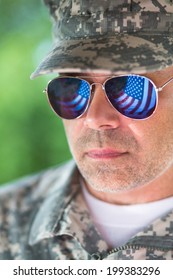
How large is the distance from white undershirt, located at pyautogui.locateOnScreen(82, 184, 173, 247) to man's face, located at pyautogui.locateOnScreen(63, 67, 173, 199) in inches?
4.6

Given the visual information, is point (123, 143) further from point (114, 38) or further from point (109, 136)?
point (114, 38)

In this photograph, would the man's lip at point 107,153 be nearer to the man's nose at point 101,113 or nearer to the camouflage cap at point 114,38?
the man's nose at point 101,113

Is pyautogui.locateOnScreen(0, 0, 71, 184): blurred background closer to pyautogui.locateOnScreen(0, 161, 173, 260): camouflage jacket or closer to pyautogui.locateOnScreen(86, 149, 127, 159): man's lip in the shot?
pyautogui.locateOnScreen(0, 161, 173, 260): camouflage jacket

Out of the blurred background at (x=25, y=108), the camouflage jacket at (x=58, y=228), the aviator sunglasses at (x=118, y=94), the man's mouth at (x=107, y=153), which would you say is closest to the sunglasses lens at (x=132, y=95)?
the aviator sunglasses at (x=118, y=94)

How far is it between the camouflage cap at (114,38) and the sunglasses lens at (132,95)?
8 centimetres

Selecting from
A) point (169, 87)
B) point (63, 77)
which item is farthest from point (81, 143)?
point (169, 87)

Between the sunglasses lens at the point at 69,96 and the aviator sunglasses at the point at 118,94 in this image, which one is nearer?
the aviator sunglasses at the point at 118,94

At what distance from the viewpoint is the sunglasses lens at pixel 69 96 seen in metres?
1.59

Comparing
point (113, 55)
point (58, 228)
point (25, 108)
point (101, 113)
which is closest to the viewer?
point (113, 55)

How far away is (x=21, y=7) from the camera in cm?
309

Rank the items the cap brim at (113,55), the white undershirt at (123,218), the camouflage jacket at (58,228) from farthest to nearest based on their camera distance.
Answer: the white undershirt at (123,218)
the camouflage jacket at (58,228)
the cap brim at (113,55)

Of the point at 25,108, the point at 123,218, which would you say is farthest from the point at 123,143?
the point at 25,108

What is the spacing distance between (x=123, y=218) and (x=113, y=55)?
1.96ft

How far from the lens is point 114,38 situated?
1490mm
